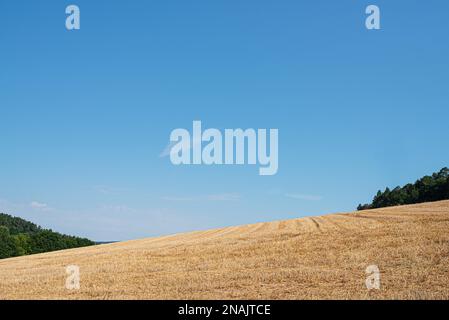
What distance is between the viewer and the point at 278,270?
22.1m

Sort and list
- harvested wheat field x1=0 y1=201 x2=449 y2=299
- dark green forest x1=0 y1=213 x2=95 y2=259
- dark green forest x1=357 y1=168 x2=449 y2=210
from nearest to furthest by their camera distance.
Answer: harvested wheat field x1=0 y1=201 x2=449 y2=299 < dark green forest x1=0 y1=213 x2=95 y2=259 < dark green forest x1=357 y1=168 x2=449 y2=210

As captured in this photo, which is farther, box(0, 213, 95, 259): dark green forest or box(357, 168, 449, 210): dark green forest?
box(357, 168, 449, 210): dark green forest

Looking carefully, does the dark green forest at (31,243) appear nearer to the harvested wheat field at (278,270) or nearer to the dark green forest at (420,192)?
the harvested wheat field at (278,270)

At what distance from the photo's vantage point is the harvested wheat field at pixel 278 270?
58.3 feet

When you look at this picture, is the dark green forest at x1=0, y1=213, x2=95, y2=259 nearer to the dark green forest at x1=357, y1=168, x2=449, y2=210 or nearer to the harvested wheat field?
the harvested wheat field

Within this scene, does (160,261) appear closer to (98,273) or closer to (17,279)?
(98,273)

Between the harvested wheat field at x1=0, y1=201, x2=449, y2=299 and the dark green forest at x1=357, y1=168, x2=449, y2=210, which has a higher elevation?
the dark green forest at x1=357, y1=168, x2=449, y2=210

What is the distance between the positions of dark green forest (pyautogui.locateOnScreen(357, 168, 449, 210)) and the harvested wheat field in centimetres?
8969

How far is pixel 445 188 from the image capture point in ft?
372

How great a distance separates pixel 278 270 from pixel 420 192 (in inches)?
4614

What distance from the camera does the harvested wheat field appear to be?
17.8m

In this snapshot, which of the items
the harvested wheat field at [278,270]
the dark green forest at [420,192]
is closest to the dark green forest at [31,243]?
the harvested wheat field at [278,270]

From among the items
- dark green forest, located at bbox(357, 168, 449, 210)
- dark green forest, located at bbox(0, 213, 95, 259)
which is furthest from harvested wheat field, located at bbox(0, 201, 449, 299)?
dark green forest, located at bbox(357, 168, 449, 210)

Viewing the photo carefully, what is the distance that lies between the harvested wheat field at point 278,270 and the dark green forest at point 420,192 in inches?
3531
